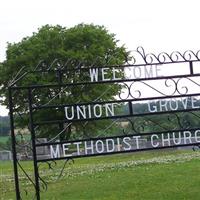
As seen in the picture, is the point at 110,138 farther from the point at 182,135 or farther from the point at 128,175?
the point at 128,175

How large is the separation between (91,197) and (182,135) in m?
4.57

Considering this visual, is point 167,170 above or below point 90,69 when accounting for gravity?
below

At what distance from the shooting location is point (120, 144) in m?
8.59

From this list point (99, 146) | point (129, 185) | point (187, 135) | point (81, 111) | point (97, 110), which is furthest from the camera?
point (129, 185)

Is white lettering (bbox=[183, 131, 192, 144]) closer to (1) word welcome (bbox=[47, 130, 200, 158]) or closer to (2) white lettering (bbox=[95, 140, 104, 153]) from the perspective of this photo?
(1) word welcome (bbox=[47, 130, 200, 158])

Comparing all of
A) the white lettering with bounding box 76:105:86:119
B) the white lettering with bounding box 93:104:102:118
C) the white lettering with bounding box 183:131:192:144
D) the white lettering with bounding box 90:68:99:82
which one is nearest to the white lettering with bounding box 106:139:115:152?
the white lettering with bounding box 93:104:102:118

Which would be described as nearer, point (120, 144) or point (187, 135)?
point (120, 144)

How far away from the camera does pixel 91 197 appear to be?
12930mm

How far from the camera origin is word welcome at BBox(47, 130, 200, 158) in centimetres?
832

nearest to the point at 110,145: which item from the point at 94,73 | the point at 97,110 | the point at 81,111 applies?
the point at 81,111

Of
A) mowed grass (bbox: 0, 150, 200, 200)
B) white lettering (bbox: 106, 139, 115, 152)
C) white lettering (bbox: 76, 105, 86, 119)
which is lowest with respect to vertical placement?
mowed grass (bbox: 0, 150, 200, 200)

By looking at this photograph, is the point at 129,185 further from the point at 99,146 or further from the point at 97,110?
the point at 99,146

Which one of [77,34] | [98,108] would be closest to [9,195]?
[98,108]

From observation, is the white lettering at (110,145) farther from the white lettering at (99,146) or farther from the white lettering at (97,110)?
the white lettering at (97,110)
